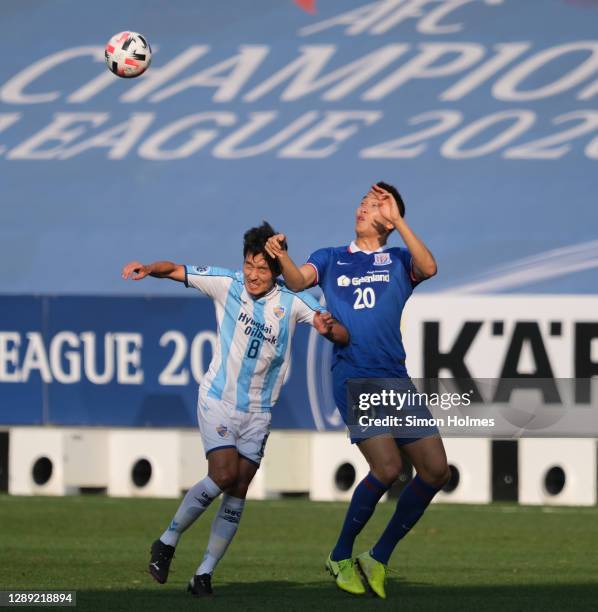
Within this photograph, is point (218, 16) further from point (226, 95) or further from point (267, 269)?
point (267, 269)

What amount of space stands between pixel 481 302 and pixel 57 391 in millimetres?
4798

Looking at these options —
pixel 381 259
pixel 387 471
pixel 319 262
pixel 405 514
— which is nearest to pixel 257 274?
pixel 319 262

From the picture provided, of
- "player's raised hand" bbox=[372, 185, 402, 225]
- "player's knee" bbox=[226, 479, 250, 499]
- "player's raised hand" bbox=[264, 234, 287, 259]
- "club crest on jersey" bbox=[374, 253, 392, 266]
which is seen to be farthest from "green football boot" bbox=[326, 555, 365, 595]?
"player's raised hand" bbox=[372, 185, 402, 225]

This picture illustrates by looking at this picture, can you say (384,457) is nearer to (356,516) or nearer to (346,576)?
(356,516)

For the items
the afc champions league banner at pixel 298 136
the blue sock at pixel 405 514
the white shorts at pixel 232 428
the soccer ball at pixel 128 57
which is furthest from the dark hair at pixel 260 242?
the afc champions league banner at pixel 298 136

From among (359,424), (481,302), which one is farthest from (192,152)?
(359,424)

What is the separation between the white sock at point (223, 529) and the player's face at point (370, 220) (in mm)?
1683

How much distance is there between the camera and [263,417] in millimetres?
8797

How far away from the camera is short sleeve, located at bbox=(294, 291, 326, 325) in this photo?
8.82 m

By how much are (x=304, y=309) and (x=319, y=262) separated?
0.33 m

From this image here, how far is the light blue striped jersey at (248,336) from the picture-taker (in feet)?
28.6

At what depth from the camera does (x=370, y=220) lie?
29.3 ft

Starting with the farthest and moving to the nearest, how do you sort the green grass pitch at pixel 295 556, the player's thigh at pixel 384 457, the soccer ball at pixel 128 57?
the soccer ball at pixel 128 57 → the player's thigh at pixel 384 457 → the green grass pitch at pixel 295 556

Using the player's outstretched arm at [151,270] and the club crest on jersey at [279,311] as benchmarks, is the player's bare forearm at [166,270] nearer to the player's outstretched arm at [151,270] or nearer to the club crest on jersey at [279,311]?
the player's outstretched arm at [151,270]
